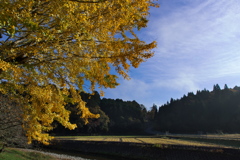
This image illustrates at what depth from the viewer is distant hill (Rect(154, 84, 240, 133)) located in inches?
2266

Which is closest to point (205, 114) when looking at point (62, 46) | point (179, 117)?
point (179, 117)

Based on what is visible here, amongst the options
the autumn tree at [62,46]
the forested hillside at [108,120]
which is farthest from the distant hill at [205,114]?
the autumn tree at [62,46]

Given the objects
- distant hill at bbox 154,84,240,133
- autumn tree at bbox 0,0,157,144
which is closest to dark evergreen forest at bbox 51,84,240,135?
distant hill at bbox 154,84,240,133

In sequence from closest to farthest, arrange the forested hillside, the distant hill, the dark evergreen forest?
the forested hillside < the dark evergreen forest < the distant hill

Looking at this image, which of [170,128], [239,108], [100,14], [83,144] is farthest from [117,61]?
[170,128]

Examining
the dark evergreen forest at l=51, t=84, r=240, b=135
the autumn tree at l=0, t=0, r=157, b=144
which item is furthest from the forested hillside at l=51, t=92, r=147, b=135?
the autumn tree at l=0, t=0, r=157, b=144

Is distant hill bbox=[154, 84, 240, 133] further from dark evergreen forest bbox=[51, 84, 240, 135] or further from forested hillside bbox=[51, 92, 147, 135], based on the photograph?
forested hillside bbox=[51, 92, 147, 135]

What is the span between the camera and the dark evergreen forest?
54.5m

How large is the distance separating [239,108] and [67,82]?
65143mm

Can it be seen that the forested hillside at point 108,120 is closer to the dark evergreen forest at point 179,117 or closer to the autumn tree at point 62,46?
the dark evergreen forest at point 179,117

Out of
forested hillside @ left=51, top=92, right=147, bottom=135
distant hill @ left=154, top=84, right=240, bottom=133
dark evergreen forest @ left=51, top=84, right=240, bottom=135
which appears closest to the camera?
forested hillside @ left=51, top=92, right=147, bottom=135

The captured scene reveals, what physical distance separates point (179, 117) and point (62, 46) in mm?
77617

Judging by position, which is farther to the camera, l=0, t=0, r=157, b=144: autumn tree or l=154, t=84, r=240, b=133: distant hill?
l=154, t=84, r=240, b=133: distant hill

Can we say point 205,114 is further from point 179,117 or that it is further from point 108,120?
point 108,120
